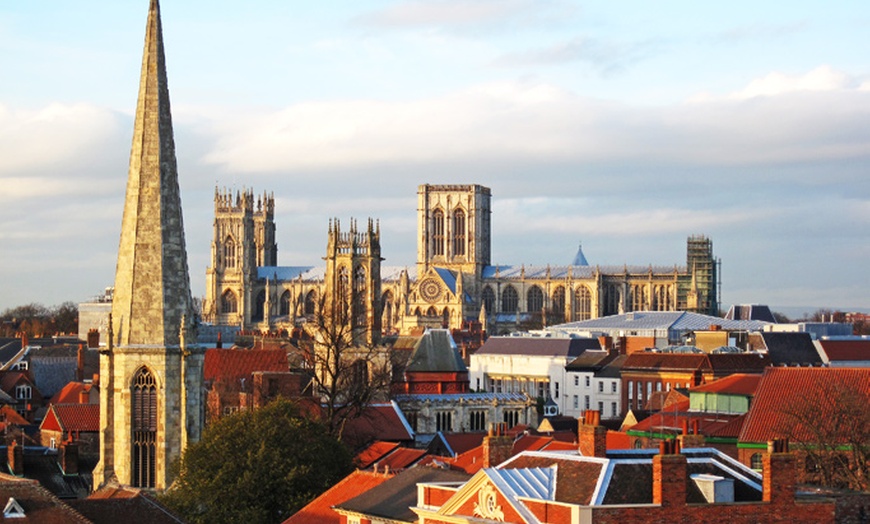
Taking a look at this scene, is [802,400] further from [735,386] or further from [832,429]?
[735,386]

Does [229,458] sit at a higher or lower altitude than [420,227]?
lower

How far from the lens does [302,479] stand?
39750 mm

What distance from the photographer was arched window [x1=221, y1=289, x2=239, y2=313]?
190875 mm

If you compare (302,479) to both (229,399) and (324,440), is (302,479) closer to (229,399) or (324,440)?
(324,440)

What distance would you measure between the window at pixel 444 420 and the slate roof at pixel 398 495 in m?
44.4

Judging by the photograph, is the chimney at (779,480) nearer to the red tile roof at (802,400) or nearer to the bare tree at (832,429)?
the bare tree at (832,429)

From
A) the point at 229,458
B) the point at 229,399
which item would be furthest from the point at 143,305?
the point at 229,399

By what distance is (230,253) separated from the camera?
193 metres

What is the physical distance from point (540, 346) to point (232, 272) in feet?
272

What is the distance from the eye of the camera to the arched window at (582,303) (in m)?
181

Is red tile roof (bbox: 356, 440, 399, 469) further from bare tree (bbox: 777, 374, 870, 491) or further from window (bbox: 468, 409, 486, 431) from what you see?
window (bbox: 468, 409, 486, 431)

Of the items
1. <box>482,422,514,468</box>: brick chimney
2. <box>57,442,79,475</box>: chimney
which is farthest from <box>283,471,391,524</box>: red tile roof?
<box>57,442,79,475</box>: chimney

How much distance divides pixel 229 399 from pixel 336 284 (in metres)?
37.7

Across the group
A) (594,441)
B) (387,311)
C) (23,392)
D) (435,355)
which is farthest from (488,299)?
(594,441)
